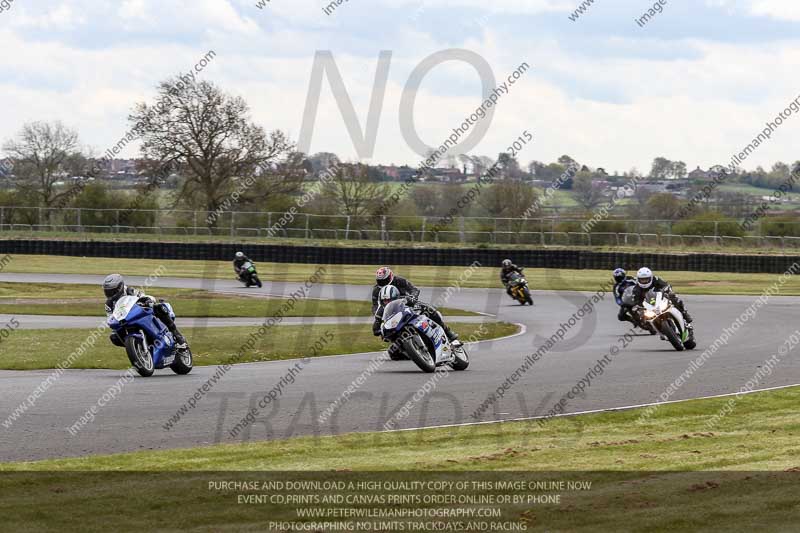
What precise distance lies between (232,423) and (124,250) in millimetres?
40196

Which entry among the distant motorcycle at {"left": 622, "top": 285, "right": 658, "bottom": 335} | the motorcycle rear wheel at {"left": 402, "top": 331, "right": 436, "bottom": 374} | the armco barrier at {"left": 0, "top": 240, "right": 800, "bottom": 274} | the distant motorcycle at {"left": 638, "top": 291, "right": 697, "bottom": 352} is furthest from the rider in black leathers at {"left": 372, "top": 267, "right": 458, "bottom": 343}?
the armco barrier at {"left": 0, "top": 240, "right": 800, "bottom": 274}

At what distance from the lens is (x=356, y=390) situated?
47.7 ft

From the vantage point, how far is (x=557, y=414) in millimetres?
12539

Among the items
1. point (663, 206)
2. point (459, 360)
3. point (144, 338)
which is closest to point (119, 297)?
point (144, 338)

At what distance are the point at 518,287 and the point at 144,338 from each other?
1792 cm

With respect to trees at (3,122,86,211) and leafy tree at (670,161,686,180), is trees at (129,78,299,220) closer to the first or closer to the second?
trees at (3,122,86,211)

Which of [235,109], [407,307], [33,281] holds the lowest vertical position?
[33,281]

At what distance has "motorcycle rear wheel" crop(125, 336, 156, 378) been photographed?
52.0ft

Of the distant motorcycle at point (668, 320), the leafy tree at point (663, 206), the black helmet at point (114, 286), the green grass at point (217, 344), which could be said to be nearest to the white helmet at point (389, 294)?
Answer: the green grass at point (217, 344)

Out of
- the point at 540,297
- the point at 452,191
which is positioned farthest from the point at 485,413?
the point at 452,191

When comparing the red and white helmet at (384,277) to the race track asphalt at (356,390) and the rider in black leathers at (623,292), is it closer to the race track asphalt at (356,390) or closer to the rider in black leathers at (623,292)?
the race track asphalt at (356,390)

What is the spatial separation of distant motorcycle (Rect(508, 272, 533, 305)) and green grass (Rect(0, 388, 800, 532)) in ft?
66.2

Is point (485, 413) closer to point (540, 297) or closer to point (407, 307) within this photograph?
point (407, 307)

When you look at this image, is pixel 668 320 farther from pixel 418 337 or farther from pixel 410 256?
pixel 410 256
